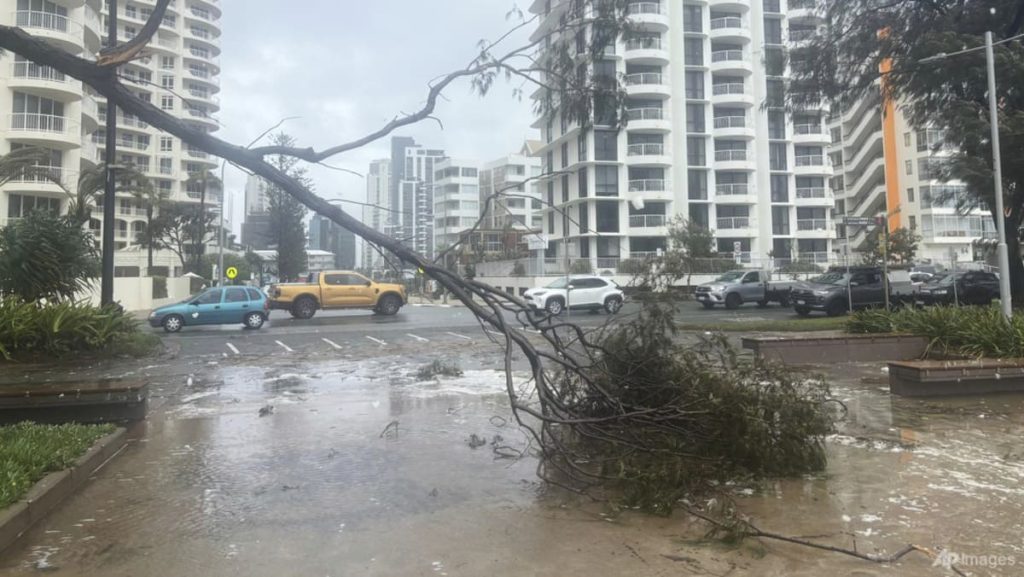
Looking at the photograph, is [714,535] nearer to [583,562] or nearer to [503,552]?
[583,562]

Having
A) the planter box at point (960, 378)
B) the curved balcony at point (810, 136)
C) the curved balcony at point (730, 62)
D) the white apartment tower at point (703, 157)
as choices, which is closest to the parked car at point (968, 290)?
the planter box at point (960, 378)

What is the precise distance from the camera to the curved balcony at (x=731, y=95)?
179 feet

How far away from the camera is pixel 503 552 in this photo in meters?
4.10

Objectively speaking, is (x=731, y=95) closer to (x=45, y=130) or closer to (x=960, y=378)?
(x=45, y=130)

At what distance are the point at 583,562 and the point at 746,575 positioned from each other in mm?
893

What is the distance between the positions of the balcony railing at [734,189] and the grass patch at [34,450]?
5318 centimetres

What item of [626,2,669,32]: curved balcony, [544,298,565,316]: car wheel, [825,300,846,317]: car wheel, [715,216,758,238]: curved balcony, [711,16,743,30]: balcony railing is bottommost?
[825,300,846,317]: car wheel

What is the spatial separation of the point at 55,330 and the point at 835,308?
22.3m

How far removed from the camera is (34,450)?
5457mm

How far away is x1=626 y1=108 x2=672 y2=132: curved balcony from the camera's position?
51.5 m

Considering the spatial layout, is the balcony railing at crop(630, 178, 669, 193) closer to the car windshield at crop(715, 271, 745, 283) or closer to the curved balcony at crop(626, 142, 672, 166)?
the curved balcony at crop(626, 142, 672, 166)

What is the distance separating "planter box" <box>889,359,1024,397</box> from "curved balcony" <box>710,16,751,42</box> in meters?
51.2

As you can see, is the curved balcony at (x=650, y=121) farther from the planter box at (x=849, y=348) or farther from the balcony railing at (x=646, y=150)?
the planter box at (x=849, y=348)

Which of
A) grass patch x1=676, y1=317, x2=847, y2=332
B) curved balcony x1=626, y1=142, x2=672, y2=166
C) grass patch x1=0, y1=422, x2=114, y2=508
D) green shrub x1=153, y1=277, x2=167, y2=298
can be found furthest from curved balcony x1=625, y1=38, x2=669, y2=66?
grass patch x1=0, y1=422, x2=114, y2=508
